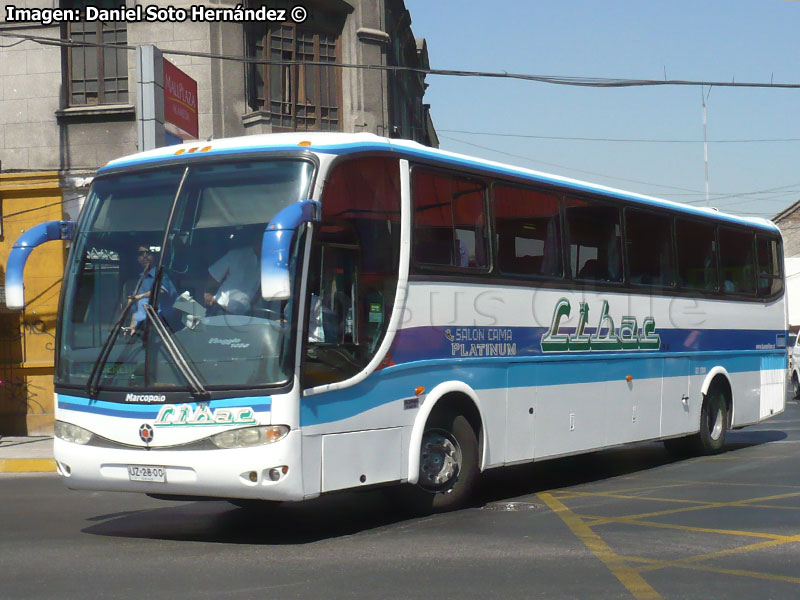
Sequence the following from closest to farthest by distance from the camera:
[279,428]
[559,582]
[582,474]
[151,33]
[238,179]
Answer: [559,582] < [279,428] < [238,179] < [582,474] < [151,33]

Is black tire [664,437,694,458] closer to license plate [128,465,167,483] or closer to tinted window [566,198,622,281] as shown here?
tinted window [566,198,622,281]

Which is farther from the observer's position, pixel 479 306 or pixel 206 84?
pixel 206 84

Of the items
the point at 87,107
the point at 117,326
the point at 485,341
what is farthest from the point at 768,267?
the point at 87,107

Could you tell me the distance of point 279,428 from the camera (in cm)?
828

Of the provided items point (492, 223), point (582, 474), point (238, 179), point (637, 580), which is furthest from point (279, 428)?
point (582, 474)

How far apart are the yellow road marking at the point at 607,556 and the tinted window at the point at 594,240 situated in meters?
2.95

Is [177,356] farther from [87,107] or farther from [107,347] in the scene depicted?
[87,107]

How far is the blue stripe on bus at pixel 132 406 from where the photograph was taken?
8.28 m

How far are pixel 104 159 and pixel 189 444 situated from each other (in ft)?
44.1

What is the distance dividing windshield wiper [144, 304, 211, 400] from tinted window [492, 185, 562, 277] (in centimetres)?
363

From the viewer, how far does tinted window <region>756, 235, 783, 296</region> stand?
16938 millimetres

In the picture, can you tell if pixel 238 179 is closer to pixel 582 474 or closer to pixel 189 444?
pixel 189 444

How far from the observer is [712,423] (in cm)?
1566

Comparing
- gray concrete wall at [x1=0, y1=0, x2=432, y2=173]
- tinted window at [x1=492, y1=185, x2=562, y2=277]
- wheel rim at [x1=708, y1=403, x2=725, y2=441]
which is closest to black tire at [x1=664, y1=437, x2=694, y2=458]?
wheel rim at [x1=708, y1=403, x2=725, y2=441]
